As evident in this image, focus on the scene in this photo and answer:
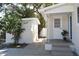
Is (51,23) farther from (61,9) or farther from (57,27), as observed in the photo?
(61,9)

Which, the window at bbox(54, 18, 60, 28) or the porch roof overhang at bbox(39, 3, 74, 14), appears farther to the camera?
the window at bbox(54, 18, 60, 28)

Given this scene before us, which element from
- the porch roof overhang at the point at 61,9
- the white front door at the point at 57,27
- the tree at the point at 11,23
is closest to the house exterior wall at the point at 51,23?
the white front door at the point at 57,27

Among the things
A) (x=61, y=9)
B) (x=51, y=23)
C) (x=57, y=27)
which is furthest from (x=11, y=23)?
(x=57, y=27)

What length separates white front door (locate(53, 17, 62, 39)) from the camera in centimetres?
1608

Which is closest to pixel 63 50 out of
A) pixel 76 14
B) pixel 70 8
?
pixel 76 14

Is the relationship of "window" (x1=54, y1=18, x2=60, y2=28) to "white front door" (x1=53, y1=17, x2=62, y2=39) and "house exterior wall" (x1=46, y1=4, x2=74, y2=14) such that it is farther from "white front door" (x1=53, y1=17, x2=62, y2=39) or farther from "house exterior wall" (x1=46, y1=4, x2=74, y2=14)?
"house exterior wall" (x1=46, y1=4, x2=74, y2=14)

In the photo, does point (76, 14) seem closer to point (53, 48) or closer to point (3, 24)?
point (53, 48)

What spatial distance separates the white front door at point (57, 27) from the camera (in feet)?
52.7

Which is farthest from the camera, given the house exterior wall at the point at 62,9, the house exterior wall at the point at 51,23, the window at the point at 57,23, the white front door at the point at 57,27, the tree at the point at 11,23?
the window at the point at 57,23

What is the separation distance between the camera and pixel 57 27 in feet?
53.4

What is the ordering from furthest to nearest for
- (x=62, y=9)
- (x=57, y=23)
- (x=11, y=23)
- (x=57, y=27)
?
(x=57, y=23) < (x=57, y=27) < (x=11, y=23) < (x=62, y=9)

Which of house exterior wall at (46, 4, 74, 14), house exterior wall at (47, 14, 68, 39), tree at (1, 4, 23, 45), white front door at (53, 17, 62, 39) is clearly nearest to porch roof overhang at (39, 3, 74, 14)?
house exterior wall at (46, 4, 74, 14)

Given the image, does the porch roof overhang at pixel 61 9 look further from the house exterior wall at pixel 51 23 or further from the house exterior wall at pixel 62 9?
the house exterior wall at pixel 51 23

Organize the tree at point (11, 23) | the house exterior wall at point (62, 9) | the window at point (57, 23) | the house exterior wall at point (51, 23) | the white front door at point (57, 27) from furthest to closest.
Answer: the window at point (57, 23) → the white front door at point (57, 27) → the house exterior wall at point (51, 23) → the tree at point (11, 23) → the house exterior wall at point (62, 9)
